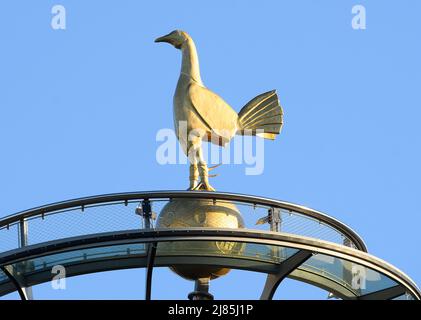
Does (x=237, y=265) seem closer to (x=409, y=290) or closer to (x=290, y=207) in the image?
(x=290, y=207)

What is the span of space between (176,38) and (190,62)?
2.59ft

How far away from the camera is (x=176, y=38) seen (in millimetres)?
36812

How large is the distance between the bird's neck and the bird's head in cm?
11

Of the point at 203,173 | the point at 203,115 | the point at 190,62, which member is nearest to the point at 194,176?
the point at 203,173

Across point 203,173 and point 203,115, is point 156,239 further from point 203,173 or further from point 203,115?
point 203,115

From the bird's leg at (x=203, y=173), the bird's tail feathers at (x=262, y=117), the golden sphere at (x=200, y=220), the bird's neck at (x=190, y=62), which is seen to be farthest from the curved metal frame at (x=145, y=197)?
the bird's neck at (x=190, y=62)

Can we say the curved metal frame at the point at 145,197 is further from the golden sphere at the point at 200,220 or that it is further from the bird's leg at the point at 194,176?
the bird's leg at the point at 194,176

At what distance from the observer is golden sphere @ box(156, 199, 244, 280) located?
106ft

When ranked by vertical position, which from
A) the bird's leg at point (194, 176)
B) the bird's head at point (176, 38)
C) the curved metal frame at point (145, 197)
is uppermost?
the bird's head at point (176, 38)

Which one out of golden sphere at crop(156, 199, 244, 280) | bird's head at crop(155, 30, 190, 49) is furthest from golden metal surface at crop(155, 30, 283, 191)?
golden sphere at crop(156, 199, 244, 280)

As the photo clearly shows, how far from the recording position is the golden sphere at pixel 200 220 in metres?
32.3

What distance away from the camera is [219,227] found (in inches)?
1257

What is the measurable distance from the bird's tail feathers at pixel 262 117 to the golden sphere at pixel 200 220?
3726mm
